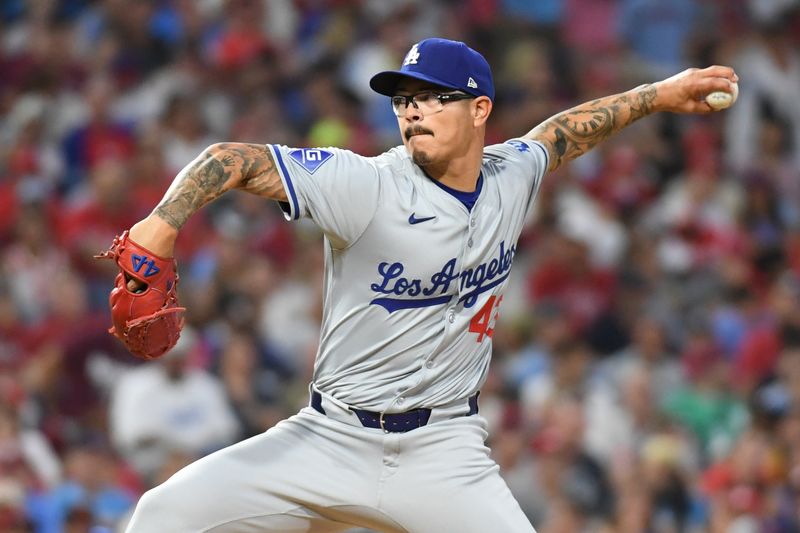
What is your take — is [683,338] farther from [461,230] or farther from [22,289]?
[461,230]

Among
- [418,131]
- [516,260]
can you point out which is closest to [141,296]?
[418,131]

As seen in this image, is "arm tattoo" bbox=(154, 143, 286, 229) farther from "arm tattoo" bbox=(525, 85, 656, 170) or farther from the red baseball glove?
"arm tattoo" bbox=(525, 85, 656, 170)

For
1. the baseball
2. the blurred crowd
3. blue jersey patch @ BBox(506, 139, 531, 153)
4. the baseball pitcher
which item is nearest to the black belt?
the baseball pitcher

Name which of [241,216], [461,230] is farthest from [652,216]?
[461,230]

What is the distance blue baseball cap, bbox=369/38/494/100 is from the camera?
4.18 m

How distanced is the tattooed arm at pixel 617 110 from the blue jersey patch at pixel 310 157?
0.98 metres

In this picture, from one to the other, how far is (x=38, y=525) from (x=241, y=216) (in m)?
3.31

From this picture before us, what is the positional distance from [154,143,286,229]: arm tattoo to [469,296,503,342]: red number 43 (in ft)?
2.50

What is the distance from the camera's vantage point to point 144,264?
3754 millimetres

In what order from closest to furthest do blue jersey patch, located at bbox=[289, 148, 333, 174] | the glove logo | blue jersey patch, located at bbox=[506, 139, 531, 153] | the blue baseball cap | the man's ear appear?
the glove logo < blue jersey patch, located at bbox=[289, 148, 333, 174] < the blue baseball cap < the man's ear < blue jersey patch, located at bbox=[506, 139, 531, 153]

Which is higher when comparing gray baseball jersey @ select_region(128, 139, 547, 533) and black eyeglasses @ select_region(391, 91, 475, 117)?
black eyeglasses @ select_region(391, 91, 475, 117)

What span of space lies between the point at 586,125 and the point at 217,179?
154cm

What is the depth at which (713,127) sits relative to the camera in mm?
10664

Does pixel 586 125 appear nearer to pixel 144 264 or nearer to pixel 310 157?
pixel 310 157
